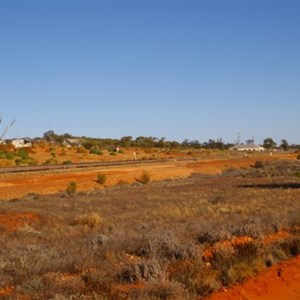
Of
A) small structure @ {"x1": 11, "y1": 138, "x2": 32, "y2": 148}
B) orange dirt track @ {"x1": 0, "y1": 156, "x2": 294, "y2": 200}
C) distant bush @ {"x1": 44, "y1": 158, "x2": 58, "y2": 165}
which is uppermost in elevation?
small structure @ {"x1": 11, "y1": 138, "x2": 32, "y2": 148}

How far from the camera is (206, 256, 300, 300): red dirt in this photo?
8578mm

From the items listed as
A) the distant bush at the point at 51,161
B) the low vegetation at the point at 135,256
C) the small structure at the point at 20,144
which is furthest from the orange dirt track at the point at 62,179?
the small structure at the point at 20,144

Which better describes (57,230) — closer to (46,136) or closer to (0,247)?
(0,247)

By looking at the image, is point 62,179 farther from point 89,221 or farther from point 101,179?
point 89,221

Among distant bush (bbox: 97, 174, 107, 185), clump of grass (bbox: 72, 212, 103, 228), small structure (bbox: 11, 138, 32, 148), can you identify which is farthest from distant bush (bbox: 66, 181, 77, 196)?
small structure (bbox: 11, 138, 32, 148)

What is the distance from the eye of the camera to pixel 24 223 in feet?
76.0

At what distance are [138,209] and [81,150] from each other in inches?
2895

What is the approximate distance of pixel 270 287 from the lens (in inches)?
360

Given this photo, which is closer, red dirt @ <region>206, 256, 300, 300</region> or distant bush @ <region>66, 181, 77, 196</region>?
red dirt @ <region>206, 256, 300, 300</region>

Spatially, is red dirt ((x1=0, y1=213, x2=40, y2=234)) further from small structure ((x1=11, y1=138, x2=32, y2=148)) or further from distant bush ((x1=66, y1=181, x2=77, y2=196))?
small structure ((x1=11, y1=138, x2=32, y2=148))

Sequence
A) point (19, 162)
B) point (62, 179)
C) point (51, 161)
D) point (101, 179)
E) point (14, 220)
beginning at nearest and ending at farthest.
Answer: point (14, 220) < point (62, 179) < point (101, 179) < point (19, 162) < point (51, 161)

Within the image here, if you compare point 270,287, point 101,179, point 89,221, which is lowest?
point 89,221

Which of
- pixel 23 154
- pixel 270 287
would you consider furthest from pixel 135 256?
pixel 23 154

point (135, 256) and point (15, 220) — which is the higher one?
point (135, 256)
